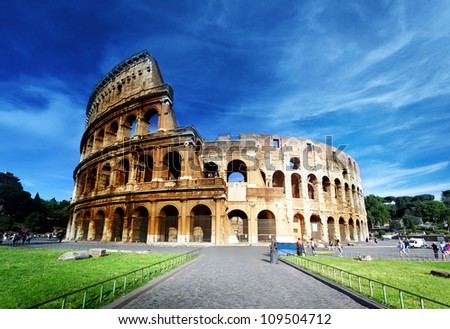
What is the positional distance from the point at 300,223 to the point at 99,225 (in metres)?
23.2

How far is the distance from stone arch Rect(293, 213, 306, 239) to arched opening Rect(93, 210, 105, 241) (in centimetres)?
2197

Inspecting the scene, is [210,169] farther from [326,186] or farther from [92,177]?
[326,186]

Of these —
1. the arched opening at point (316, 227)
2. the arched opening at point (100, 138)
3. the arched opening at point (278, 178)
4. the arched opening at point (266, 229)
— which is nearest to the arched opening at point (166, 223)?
the arched opening at point (266, 229)

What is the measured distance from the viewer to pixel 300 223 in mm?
29812

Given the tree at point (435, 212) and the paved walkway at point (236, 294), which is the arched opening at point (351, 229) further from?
the tree at point (435, 212)

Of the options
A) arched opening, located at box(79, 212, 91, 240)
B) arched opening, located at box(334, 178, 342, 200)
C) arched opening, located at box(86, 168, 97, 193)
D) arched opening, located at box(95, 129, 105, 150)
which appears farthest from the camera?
arched opening, located at box(334, 178, 342, 200)

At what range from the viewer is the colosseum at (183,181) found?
73.3 feet

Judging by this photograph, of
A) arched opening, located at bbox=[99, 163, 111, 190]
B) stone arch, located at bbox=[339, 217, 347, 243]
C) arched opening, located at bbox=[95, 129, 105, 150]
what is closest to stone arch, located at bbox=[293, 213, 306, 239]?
stone arch, located at bbox=[339, 217, 347, 243]

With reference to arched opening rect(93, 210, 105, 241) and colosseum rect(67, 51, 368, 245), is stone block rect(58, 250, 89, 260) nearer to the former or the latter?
colosseum rect(67, 51, 368, 245)

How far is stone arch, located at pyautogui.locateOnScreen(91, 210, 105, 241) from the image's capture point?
85.0 ft

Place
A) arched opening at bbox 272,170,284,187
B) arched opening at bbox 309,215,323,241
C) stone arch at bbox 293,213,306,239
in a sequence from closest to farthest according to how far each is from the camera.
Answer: arched opening at bbox 309,215,323,241, stone arch at bbox 293,213,306,239, arched opening at bbox 272,170,284,187

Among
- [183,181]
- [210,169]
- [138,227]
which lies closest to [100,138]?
[138,227]

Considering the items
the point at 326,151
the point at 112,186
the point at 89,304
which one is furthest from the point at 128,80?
the point at 89,304

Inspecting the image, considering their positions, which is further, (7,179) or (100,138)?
(7,179)
